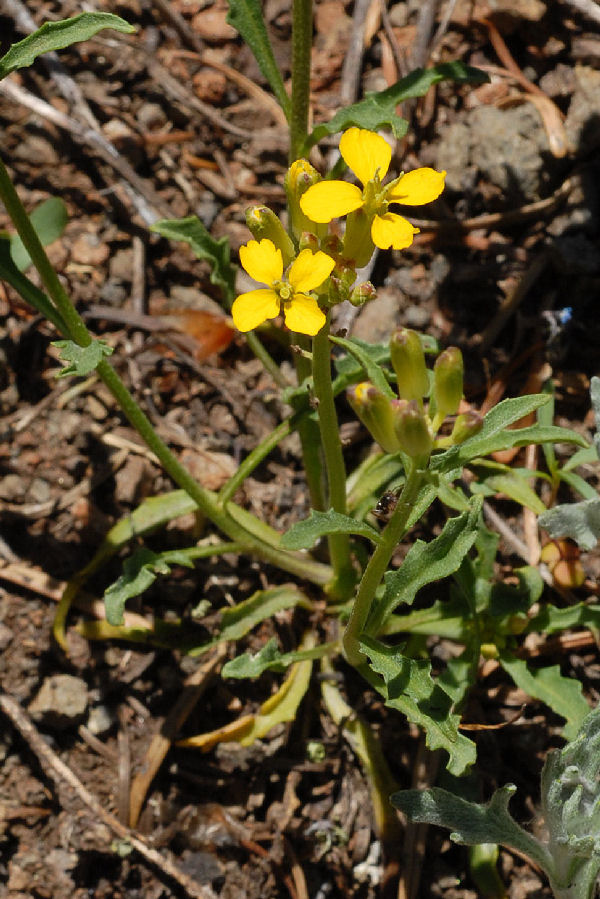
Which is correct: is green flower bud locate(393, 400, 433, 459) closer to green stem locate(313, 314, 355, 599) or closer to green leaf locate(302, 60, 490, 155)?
green stem locate(313, 314, 355, 599)

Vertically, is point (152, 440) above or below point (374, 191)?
below

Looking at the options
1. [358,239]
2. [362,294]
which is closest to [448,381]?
[362,294]

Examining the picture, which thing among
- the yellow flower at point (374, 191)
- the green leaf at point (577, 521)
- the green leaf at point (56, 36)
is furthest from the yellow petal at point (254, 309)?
the green leaf at point (577, 521)

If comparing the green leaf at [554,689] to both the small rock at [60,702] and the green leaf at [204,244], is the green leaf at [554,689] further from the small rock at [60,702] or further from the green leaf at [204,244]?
the green leaf at [204,244]

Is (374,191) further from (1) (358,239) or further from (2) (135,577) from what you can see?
Result: (2) (135,577)

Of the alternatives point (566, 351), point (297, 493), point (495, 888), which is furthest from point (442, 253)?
point (495, 888)
